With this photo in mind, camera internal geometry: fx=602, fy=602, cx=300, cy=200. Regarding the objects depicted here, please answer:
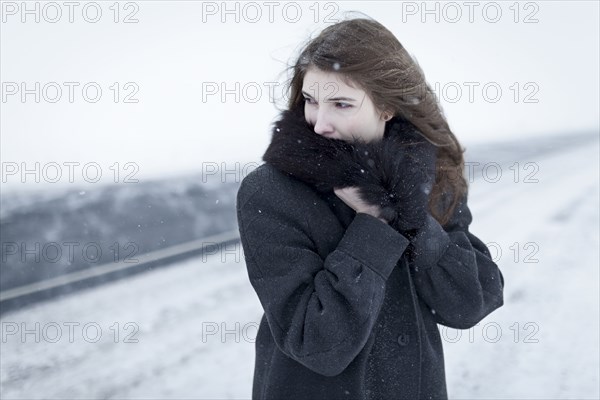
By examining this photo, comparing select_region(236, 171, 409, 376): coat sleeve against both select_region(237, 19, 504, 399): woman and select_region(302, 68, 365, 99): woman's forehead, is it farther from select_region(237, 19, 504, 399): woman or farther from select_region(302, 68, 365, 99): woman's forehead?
select_region(302, 68, 365, 99): woman's forehead

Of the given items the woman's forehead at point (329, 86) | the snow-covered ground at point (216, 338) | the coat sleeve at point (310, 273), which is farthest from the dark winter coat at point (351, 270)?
the snow-covered ground at point (216, 338)

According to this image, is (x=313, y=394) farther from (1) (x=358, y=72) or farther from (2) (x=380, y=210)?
(1) (x=358, y=72)

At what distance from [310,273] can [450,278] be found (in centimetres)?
50

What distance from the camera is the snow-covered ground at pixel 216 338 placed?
3771mm

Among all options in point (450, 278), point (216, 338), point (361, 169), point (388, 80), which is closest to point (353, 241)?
point (361, 169)

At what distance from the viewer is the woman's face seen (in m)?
1.79

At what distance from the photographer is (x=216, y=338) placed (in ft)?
14.5

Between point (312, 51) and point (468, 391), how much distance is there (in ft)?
8.78

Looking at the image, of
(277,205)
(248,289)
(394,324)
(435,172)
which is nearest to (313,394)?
(394,324)

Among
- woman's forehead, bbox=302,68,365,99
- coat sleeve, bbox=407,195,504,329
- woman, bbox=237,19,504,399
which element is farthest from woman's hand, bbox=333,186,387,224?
woman's forehead, bbox=302,68,365,99

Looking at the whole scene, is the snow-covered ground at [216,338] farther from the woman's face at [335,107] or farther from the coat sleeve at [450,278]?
the woman's face at [335,107]

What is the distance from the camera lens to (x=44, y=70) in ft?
45.0

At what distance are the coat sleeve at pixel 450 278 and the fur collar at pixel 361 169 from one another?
0.32ft

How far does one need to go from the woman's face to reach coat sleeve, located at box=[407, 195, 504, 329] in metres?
0.36
